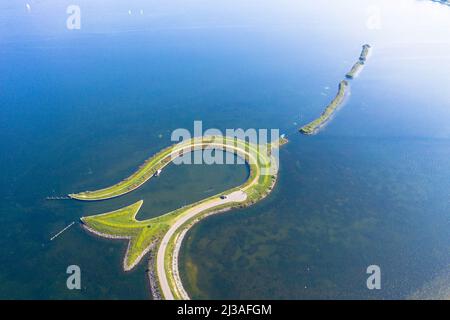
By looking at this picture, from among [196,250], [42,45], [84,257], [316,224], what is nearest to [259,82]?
[316,224]

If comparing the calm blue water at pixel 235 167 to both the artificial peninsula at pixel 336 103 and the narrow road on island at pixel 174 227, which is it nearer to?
the artificial peninsula at pixel 336 103

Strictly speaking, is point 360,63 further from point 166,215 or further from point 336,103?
point 166,215

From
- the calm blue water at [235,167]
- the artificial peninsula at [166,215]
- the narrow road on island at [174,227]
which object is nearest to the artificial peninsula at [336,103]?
the calm blue water at [235,167]

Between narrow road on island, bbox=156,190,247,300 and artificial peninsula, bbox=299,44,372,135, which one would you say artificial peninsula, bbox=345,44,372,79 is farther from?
narrow road on island, bbox=156,190,247,300

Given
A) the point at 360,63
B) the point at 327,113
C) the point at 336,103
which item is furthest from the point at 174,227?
the point at 360,63

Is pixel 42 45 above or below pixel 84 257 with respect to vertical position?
above

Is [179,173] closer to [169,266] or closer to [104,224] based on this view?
[104,224]

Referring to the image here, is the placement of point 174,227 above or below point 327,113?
below

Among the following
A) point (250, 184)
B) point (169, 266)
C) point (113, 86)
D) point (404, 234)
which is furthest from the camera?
point (113, 86)
